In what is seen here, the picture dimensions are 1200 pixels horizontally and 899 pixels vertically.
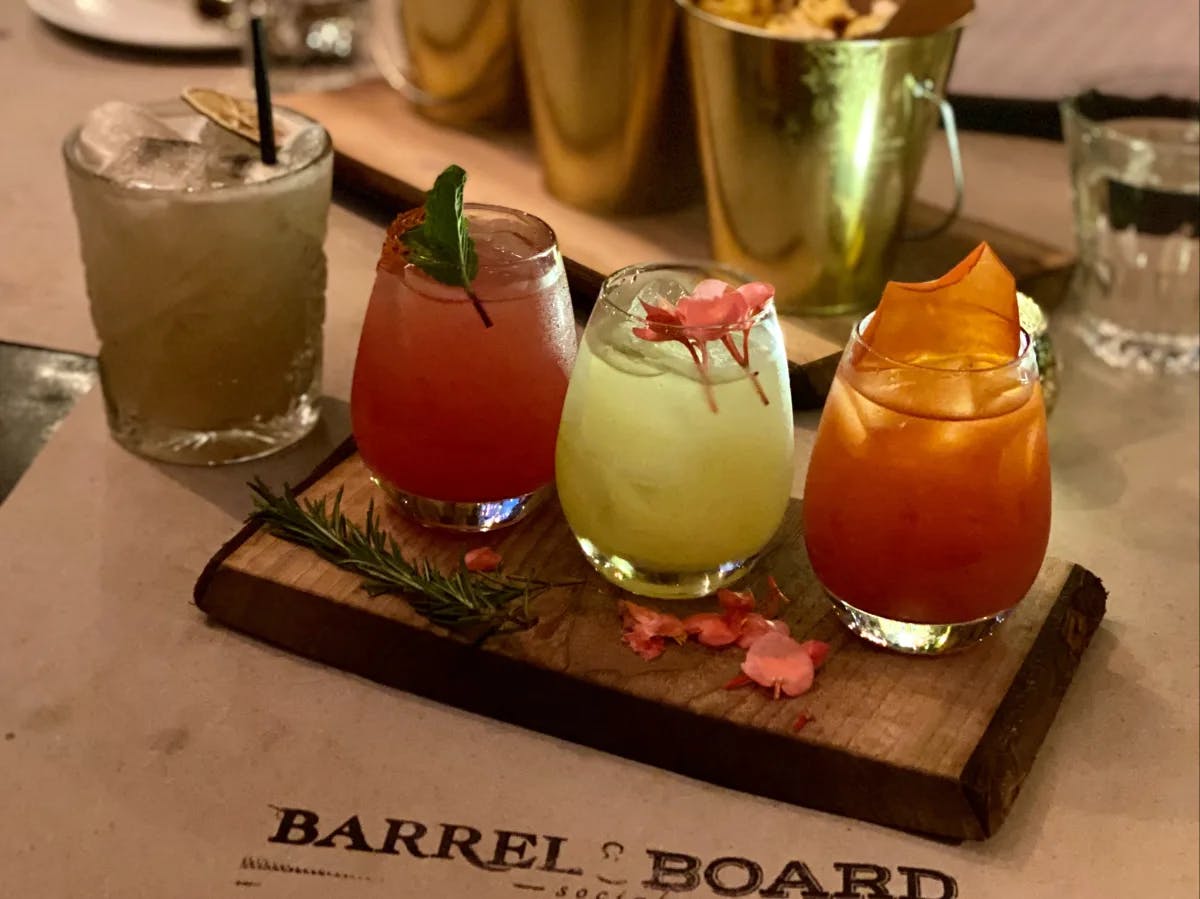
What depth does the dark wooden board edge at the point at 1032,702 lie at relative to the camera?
726 mm

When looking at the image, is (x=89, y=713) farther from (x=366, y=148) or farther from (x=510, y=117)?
(x=510, y=117)

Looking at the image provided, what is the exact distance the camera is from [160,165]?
3.08 feet

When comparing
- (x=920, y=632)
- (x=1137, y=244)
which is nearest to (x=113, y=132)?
(x=920, y=632)

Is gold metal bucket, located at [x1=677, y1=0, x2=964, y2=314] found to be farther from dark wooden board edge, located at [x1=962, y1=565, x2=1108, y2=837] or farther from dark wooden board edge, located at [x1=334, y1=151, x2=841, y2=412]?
dark wooden board edge, located at [x1=962, y1=565, x2=1108, y2=837]

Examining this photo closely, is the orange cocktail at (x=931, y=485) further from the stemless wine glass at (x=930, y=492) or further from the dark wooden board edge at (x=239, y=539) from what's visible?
the dark wooden board edge at (x=239, y=539)

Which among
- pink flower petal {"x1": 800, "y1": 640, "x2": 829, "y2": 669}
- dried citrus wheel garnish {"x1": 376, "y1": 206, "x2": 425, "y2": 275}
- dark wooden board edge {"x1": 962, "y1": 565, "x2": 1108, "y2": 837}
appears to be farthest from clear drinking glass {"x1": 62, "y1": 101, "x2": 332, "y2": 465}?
dark wooden board edge {"x1": 962, "y1": 565, "x2": 1108, "y2": 837}

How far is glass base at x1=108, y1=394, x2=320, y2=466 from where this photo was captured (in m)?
1.03

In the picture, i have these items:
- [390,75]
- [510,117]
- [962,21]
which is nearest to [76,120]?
[390,75]

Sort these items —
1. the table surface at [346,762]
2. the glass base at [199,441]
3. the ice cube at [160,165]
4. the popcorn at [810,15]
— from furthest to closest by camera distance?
the popcorn at [810,15] < the glass base at [199,441] < the ice cube at [160,165] < the table surface at [346,762]

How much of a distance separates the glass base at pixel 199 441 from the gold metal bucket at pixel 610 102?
1.53 ft

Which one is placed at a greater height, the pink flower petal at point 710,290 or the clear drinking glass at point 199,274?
the pink flower petal at point 710,290

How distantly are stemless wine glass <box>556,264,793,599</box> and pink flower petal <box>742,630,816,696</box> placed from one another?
7 centimetres

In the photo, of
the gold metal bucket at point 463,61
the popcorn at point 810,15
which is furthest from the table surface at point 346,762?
the gold metal bucket at point 463,61

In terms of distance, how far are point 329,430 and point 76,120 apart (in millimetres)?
796
